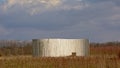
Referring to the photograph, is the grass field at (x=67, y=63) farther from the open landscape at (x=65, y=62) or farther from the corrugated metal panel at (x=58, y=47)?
the corrugated metal panel at (x=58, y=47)

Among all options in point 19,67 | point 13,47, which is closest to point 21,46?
point 13,47

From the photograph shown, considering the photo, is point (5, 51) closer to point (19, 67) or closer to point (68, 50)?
point (68, 50)

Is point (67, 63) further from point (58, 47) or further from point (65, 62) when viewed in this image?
point (58, 47)

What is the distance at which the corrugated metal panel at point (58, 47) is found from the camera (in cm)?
4350

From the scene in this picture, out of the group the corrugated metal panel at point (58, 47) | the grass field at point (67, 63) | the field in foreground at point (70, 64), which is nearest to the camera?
the field in foreground at point (70, 64)

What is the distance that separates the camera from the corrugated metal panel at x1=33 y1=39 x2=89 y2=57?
4350 cm

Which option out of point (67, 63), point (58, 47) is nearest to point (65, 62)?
point (67, 63)

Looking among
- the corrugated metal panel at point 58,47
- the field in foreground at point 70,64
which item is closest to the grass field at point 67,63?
the field in foreground at point 70,64

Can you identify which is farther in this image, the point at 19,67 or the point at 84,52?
the point at 84,52

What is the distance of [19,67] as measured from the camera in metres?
19.8

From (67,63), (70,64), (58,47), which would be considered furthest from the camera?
(58,47)

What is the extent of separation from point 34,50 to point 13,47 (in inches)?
1112

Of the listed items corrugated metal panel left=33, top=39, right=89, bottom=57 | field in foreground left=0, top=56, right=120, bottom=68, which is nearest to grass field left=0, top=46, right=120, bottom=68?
field in foreground left=0, top=56, right=120, bottom=68

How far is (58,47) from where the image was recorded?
43.5m
